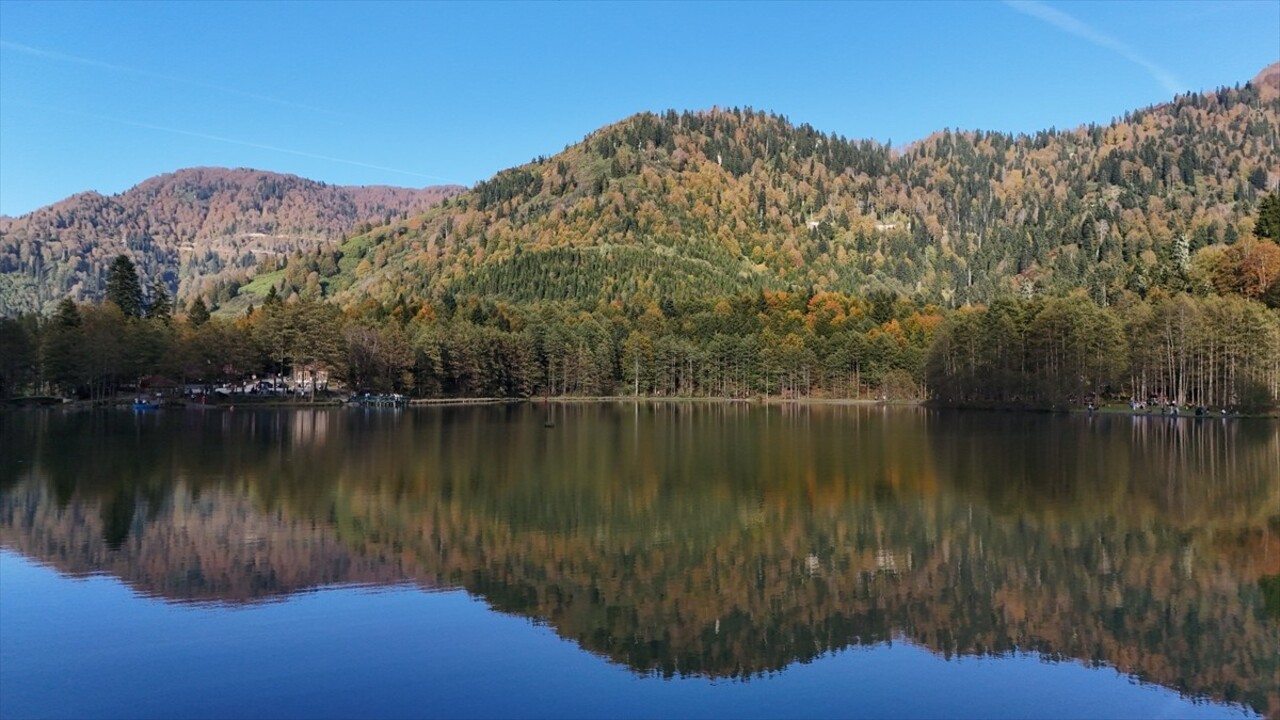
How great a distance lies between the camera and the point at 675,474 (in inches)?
1908

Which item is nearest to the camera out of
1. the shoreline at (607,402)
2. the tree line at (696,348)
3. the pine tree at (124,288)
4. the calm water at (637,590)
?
the calm water at (637,590)

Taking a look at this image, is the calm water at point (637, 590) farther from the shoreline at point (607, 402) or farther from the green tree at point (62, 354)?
the green tree at point (62, 354)

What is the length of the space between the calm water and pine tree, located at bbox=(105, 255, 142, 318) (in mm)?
100013

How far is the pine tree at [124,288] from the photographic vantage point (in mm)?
141625

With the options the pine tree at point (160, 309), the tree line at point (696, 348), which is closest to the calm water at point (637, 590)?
the tree line at point (696, 348)

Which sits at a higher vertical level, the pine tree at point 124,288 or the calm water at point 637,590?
the pine tree at point 124,288

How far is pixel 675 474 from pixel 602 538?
17571 millimetres

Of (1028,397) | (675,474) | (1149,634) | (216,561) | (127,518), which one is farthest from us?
(1028,397)

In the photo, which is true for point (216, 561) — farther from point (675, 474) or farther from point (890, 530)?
point (675, 474)

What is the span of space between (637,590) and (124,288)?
5571 inches

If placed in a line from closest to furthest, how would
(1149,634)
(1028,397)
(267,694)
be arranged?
(267,694), (1149,634), (1028,397)

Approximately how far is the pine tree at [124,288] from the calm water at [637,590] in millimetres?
100013

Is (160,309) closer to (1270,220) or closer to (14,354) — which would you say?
(14,354)

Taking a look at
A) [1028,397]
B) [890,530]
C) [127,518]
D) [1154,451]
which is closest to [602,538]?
[890,530]
